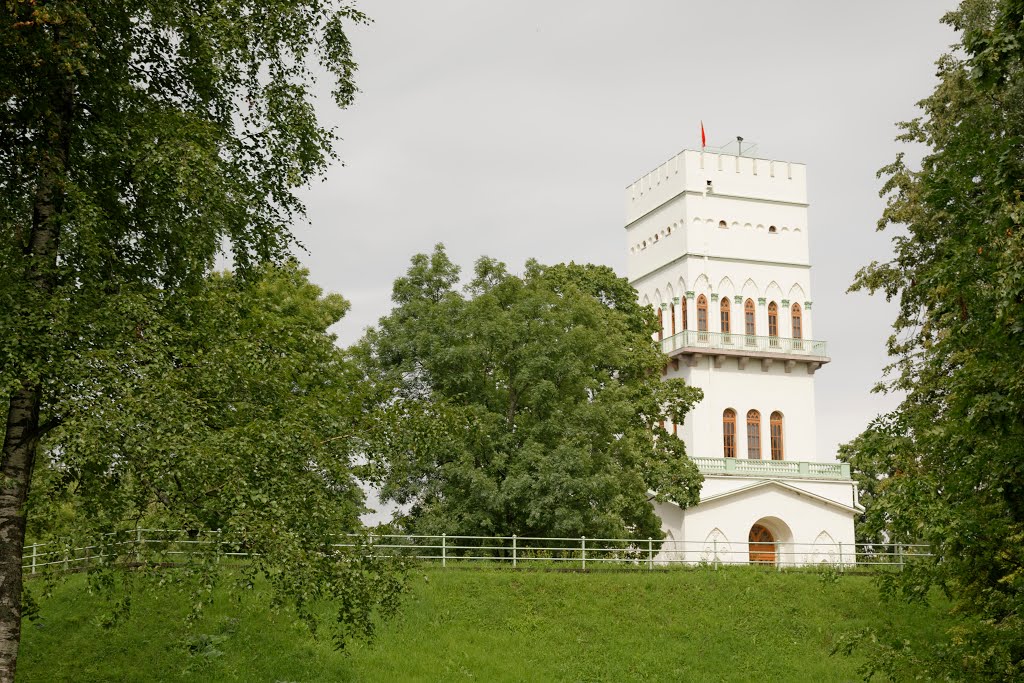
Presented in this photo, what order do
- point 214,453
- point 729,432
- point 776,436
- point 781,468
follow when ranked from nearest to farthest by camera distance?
point 214,453, point 781,468, point 729,432, point 776,436

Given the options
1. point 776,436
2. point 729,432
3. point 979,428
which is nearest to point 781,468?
point 729,432

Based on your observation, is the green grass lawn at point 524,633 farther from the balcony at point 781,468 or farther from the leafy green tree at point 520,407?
the balcony at point 781,468

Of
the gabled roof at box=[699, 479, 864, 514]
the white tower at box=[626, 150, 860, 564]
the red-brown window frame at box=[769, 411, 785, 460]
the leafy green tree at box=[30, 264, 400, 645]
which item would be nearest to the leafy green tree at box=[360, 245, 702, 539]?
the gabled roof at box=[699, 479, 864, 514]

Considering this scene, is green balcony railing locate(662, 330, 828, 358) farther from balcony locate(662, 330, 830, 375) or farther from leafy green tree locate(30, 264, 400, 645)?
leafy green tree locate(30, 264, 400, 645)

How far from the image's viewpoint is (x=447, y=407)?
14.8 m

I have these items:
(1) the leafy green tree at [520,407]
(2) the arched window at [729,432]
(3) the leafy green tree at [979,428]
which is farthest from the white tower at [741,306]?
(3) the leafy green tree at [979,428]

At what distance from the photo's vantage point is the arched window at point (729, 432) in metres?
43.7

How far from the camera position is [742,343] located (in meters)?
44.7

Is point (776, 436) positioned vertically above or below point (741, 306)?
below

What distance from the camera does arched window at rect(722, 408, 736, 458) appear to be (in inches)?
1721

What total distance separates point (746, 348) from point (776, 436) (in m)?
3.65

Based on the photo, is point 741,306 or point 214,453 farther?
point 741,306

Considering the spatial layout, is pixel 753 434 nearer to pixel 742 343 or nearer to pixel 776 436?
pixel 776 436

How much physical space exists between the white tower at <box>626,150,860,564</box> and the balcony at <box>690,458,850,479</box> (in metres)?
0.05
